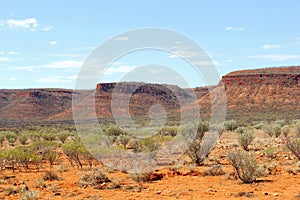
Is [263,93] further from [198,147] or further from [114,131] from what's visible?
[198,147]

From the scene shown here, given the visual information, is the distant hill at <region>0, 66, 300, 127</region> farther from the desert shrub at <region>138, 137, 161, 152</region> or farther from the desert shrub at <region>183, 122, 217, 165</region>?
the desert shrub at <region>138, 137, 161, 152</region>

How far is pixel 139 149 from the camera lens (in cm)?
2173

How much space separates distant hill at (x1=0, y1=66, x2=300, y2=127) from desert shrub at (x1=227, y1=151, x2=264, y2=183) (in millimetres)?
50689

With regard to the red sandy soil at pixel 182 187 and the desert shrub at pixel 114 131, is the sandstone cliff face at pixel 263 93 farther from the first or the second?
the red sandy soil at pixel 182 187

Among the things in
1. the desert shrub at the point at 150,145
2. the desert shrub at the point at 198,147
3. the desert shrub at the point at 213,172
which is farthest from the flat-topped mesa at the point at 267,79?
the desert shrub at the point at 213,172

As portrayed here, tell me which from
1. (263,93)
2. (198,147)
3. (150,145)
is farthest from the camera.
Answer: (263,93)

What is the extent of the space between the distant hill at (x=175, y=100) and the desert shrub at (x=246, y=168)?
5069cm

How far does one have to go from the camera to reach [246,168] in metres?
12.5

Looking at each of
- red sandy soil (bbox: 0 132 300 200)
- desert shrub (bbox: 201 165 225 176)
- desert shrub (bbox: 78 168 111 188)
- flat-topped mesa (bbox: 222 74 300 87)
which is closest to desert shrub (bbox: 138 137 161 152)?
red sandy soil (bbox: 0 132 300 200)

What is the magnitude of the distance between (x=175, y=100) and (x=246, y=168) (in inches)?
3277

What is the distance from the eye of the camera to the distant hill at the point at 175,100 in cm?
7362

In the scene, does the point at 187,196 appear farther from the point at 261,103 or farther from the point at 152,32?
the point at 261,103

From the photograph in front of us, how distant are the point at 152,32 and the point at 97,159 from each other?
725cm

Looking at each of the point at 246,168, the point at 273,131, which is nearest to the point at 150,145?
the point at 246,168
